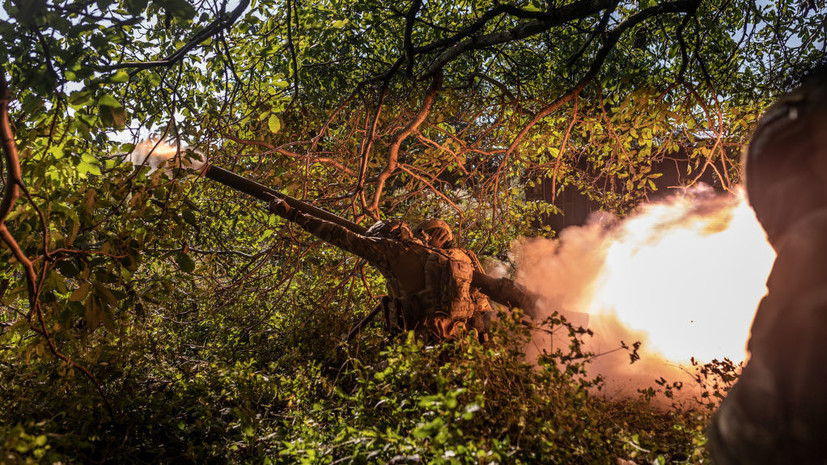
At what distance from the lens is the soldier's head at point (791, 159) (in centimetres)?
112

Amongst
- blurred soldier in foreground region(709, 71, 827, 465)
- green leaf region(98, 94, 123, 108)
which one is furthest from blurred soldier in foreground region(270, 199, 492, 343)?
blurred soldier in foreground region(709, 71, 827, 465)

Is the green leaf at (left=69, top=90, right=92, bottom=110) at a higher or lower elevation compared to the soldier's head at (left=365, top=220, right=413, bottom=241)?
lower

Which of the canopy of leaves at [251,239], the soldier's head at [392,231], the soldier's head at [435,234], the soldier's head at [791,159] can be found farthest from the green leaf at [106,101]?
the soldier's head at [435,234]

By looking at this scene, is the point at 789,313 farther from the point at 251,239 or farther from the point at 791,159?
the point at 251,239

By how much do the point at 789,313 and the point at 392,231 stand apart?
3715 mm

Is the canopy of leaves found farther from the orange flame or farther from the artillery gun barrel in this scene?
the orange flame

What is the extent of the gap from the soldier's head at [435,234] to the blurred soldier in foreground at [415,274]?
0.18m

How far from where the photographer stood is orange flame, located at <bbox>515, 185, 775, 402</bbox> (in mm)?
5715

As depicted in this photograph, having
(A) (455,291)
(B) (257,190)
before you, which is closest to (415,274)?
(A) (455,291)

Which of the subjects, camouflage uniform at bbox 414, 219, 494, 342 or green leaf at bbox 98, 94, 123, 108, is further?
camouflage uniform at bbox 414, 219, 494, 342

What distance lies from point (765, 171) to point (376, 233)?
12.1ft

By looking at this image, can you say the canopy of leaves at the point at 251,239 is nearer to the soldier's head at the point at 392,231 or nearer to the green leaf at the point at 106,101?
the green leaf at the point at 106,101

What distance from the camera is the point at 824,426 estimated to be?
0.98 meters

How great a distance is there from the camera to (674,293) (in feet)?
21.8
